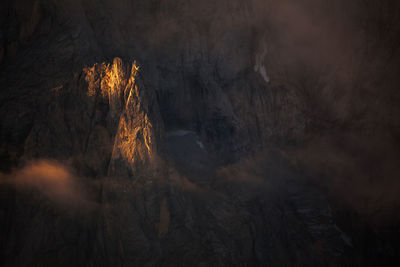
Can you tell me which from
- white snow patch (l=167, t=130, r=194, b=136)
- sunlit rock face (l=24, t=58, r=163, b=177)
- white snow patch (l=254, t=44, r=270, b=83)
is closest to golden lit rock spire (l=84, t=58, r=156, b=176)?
sunlit rock face (l=24, t=58, r=163, b=177)

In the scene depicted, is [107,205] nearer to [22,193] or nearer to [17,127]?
[22,193]

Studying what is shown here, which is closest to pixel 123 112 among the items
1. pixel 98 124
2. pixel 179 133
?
pixel 98 124

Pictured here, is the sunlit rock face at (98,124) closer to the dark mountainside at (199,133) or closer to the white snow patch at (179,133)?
the dark mountainside at (199,133)

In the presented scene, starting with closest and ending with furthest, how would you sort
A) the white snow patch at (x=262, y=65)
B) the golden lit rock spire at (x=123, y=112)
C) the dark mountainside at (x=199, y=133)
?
the dark mountainside at (x=199, y=133)
the golden lit rock spire at (x=123, y=112)
the white snow patch at (x=262, y=65)

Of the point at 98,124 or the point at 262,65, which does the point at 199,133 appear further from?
the point at 98,124

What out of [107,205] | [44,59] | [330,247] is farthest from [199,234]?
[44,59]

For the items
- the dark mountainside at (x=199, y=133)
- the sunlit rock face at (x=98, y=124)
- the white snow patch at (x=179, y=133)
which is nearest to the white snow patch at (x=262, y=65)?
the dark mountainside at (x=199, y=133)
